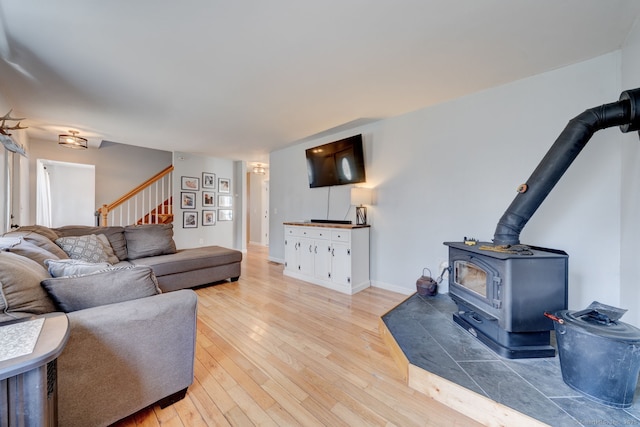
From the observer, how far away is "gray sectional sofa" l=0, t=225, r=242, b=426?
1082 mm

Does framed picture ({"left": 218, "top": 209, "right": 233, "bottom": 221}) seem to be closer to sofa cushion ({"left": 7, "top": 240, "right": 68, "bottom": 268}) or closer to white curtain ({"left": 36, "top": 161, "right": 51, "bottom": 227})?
white curtain ({"left": 36, "top": 161, "right": 51, "bottom": 227})

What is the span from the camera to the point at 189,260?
10.7 ft

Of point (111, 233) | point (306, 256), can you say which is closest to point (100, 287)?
point (111, 233)

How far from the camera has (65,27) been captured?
1.68 meters

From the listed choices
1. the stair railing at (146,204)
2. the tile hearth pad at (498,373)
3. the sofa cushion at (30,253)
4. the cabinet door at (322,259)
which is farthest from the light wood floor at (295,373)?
the stair railing at (146,204)

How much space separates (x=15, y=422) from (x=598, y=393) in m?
2.46

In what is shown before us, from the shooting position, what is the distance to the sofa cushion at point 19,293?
39.8 inches

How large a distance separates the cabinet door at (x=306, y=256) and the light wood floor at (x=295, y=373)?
85 centimetres

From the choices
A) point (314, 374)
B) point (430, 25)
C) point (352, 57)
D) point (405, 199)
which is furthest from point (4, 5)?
point (405, 199)

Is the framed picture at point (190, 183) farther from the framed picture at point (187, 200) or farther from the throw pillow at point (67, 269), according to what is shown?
the throw pillow at point (67, 269)

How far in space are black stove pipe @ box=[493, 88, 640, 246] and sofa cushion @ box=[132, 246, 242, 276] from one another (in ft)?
10.9

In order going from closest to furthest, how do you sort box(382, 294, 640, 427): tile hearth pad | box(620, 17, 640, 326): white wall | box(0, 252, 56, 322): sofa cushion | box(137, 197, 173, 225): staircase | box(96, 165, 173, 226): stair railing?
box(0, 252, 56, 322): sofa cushion → box(382, 294, 640, 427): tile hearth pad → box(620, 17, 640, 326): white wall → box(96, 165, 173, 226): stair railing → box(137, 197, 173, 225): staircase

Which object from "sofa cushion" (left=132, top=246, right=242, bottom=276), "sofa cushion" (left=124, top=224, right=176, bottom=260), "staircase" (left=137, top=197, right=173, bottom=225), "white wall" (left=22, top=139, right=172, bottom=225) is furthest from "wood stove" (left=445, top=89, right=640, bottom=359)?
"white wall" (left=22, top=139, right=172, bottom=225)

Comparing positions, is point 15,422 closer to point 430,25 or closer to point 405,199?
point 430,25
